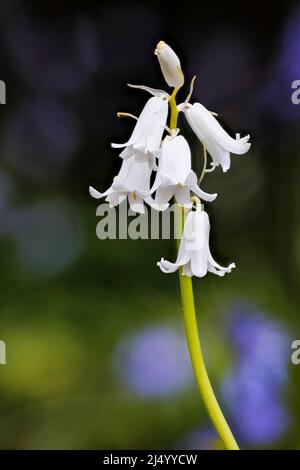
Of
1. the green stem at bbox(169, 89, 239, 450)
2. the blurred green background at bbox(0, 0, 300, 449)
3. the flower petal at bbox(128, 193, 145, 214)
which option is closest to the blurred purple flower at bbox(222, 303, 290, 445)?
the blurred green background at bbox(0, 0, 300, 449)

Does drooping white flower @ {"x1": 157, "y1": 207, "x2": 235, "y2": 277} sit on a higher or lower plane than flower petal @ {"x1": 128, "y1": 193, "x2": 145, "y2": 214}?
lower

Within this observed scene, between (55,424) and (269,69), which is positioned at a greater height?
(269,69)

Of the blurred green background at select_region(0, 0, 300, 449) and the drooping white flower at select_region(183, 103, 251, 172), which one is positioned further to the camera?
the blurred green background at select_region(0, 0, 300, 449)

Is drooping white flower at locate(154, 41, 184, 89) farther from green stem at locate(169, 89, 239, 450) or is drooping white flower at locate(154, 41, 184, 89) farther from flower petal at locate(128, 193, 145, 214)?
flower petal at locate(128, 193, 145, 214)

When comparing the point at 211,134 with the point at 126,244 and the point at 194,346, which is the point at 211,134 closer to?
the point at 194,346

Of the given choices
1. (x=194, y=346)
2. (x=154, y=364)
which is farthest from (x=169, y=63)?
(x=154, y=364)

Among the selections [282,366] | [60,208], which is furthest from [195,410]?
[60,208]

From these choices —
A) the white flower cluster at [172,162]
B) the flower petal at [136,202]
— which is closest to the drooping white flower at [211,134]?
the white flower cluster at [172,162]
